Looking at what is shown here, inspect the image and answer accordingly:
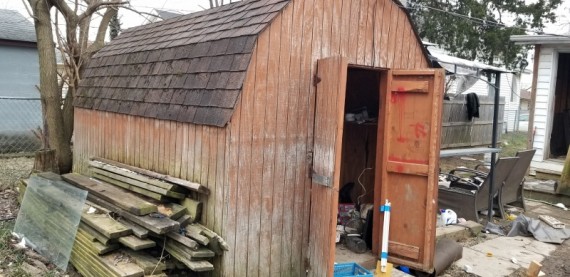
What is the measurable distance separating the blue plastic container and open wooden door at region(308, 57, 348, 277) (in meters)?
0.27

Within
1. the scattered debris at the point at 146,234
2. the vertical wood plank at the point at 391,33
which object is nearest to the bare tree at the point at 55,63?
the scattered debris at the point at 146,234

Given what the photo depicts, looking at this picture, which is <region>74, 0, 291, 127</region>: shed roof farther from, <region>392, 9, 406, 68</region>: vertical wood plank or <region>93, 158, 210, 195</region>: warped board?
<region>392, 9, 406, 68</region>: vertical wood plank

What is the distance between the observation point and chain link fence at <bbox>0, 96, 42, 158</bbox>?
1158 cm

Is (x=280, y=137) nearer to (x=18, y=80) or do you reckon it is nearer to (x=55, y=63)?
(x=55, y=63)

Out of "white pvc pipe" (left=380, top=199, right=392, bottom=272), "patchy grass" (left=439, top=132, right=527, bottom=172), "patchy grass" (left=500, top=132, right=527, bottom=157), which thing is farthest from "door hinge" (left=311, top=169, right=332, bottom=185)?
"patchy grass" (left=500, top=132, right=527, bottom=157)

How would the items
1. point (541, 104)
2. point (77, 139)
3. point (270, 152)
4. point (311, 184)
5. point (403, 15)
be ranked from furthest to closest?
point (541, 104), point (77, 139), point (403, 15), point (311, 184), point (270, 152)

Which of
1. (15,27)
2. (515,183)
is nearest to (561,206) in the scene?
(515,183)

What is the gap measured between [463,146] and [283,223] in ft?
40.7

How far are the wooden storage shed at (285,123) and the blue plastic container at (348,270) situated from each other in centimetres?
27

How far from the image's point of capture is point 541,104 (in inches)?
392

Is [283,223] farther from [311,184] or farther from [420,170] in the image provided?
[420,170]

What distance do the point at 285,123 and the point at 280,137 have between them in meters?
0.15

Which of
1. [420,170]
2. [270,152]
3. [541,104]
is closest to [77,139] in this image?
[270,152]

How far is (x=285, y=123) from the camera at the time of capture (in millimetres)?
4219
